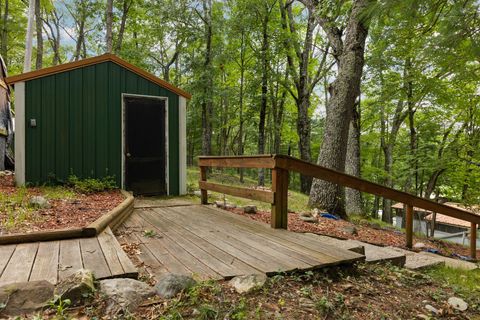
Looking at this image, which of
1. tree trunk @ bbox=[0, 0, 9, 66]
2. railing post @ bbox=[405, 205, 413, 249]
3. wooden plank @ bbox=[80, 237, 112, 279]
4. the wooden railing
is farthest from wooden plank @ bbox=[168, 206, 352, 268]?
Result: tree trunk @ bbox=[0, 0, 9, 66]

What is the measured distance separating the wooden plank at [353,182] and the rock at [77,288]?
2301 mm

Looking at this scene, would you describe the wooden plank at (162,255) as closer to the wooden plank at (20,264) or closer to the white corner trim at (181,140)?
the wooden plank at (20,264)

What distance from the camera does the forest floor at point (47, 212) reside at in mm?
3100

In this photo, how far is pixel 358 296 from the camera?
2.09m

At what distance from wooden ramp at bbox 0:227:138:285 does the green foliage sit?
3.47m

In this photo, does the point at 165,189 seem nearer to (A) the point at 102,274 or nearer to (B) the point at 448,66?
(A) the point at 102,274

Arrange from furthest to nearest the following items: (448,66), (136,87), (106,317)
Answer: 1. (136,87)
2. (448,66)
3. (106,317)

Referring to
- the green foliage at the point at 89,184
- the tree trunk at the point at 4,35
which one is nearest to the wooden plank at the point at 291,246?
the green foliage at the point at 89,184

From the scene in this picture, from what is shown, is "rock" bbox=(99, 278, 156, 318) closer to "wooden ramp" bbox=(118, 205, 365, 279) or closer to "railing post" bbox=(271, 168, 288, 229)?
"wooden ramp" bbox=(118, 205, 365, 279)

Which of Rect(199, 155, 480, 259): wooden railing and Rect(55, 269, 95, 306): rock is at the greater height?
Rect(199, 155, 480, 259): wooden railing

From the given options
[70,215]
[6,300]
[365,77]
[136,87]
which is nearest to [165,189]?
[136,87]

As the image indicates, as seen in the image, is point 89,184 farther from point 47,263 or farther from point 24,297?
point 24,297

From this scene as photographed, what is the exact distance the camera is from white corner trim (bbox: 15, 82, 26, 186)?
229 inches

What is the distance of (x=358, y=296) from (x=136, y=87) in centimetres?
628
